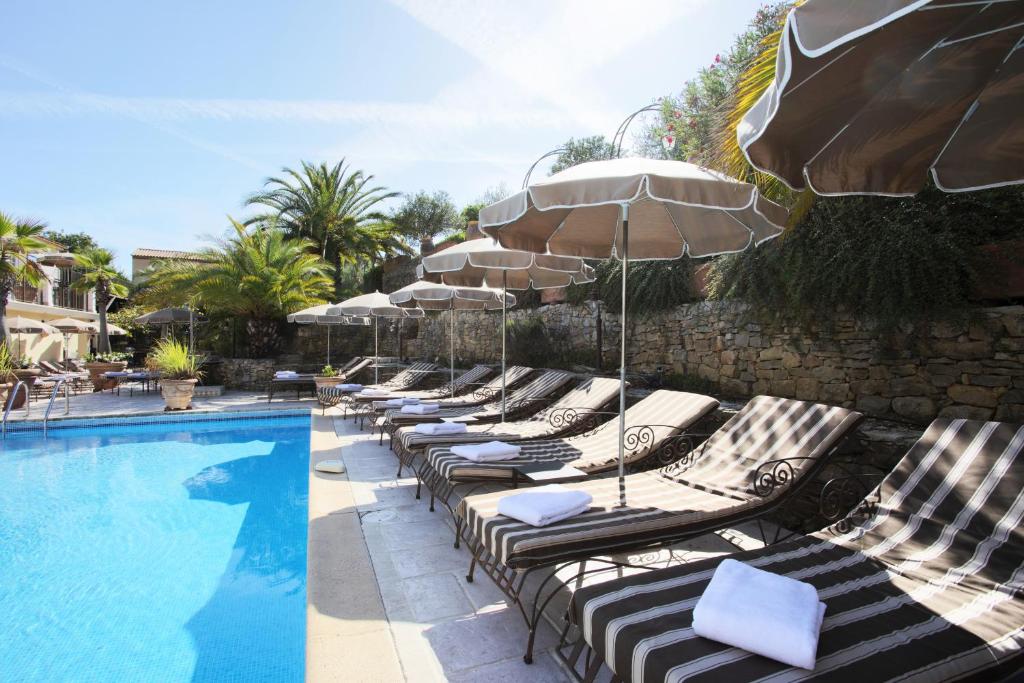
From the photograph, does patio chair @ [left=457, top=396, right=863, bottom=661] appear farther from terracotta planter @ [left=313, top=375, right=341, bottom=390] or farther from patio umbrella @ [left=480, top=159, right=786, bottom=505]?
terracotta planter @ [left=313, top=375, right=341, bottom=390]

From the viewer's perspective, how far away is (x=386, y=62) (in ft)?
35.7

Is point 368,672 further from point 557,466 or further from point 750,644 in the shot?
point 557,466

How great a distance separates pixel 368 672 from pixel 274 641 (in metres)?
1.47

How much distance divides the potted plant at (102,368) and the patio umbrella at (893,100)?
65.2ft

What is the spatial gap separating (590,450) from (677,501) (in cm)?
158

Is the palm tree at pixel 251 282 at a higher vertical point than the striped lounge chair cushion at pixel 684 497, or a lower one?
higher

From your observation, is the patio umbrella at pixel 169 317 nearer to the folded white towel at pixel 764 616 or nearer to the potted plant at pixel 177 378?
the potted plant at pixel 177 378

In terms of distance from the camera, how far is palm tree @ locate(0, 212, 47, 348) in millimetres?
14805

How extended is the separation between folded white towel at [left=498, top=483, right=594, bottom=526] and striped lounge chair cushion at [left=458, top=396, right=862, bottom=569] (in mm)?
42

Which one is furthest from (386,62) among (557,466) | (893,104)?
(893,104)

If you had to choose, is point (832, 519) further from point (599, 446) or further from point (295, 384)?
point (295, 384)

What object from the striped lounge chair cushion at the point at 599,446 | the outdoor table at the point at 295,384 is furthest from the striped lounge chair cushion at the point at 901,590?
the outdoor table at the point at 295,384

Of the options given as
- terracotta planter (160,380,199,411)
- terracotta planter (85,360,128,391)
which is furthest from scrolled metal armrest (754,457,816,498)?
terracotta planter (85,360,128,391)

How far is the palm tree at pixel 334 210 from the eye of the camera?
22797 millimetres
